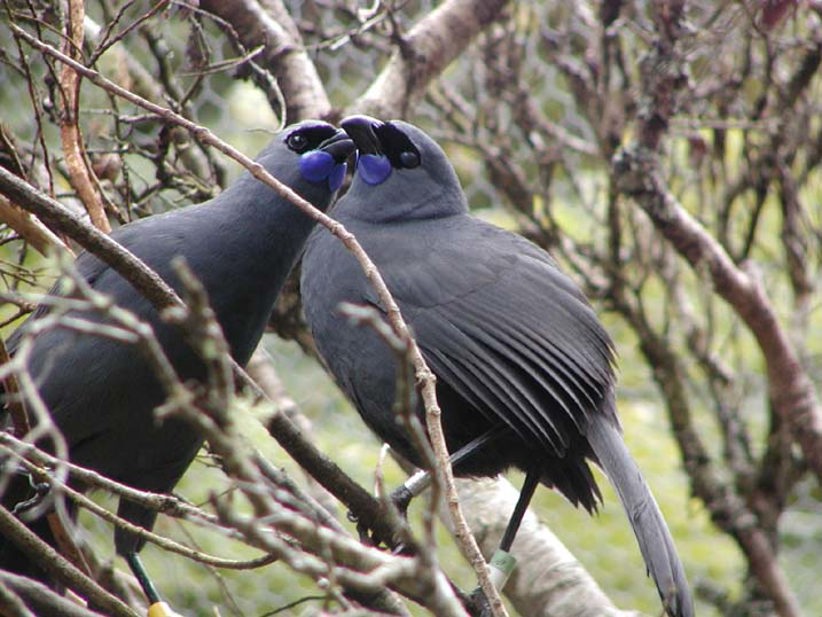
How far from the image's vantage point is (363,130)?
239cm

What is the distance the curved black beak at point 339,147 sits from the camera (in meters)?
2.29

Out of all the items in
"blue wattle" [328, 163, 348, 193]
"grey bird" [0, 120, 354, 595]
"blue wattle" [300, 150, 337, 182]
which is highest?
"blue wattle" [300, 150, 337, 182]

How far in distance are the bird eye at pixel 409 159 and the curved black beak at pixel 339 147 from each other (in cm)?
19

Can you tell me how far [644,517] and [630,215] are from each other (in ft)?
5.89

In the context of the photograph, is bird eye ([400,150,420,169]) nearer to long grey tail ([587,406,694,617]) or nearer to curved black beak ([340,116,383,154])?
curved black beak ([340,116,383,154])

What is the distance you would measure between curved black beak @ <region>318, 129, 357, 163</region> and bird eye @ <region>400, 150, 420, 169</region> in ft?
0.62

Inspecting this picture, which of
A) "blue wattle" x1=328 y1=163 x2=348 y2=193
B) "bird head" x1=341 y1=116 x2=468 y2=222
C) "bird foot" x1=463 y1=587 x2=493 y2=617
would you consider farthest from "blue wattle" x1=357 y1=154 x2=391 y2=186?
"bird foot" x1=463 y1=587 x2=493 y2=617

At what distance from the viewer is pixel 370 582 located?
1006 mm

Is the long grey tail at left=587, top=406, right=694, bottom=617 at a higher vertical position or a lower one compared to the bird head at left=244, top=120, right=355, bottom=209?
lower

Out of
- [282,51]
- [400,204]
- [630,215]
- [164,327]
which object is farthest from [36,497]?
[630,215]

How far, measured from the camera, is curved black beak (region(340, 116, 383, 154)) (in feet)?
7.78

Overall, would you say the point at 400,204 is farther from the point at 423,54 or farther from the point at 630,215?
the point at 630,215

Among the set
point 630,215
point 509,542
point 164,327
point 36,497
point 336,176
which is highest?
point 336,176

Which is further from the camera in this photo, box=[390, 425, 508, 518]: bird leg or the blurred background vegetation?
the blurred background vegetation
